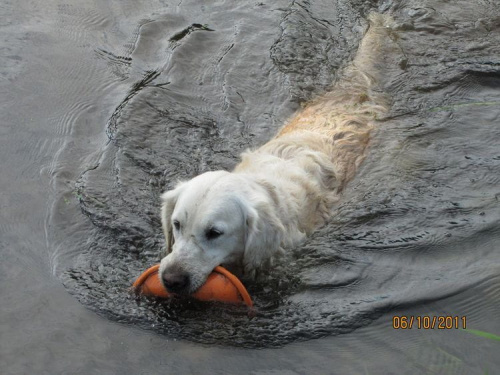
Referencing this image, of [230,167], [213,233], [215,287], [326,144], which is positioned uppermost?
[326,144]

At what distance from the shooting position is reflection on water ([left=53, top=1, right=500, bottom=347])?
17.2 ft

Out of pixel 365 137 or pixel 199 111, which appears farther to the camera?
pixel 199 111

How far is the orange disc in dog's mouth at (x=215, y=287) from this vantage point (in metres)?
4.97

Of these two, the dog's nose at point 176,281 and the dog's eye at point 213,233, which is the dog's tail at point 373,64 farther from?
the dog's nose at point 176,281

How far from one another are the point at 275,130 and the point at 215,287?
281 cm

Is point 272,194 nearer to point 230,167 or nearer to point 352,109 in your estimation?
point 230,167

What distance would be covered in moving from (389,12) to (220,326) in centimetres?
523

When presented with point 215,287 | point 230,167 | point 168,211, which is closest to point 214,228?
point 215,287

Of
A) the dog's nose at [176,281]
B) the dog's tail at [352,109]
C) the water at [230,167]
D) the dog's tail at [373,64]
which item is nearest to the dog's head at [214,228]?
the dog's nose at [176,281]

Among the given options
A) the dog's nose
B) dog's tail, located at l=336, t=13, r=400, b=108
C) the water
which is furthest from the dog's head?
dog's tail, located at l=336, t=13, r=400, b=108

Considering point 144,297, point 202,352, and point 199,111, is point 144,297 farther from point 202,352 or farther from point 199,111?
point 199,111

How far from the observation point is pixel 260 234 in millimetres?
5328

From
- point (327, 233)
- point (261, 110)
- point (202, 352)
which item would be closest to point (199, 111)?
point (261, 110)

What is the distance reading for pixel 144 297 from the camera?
5.20 metres
